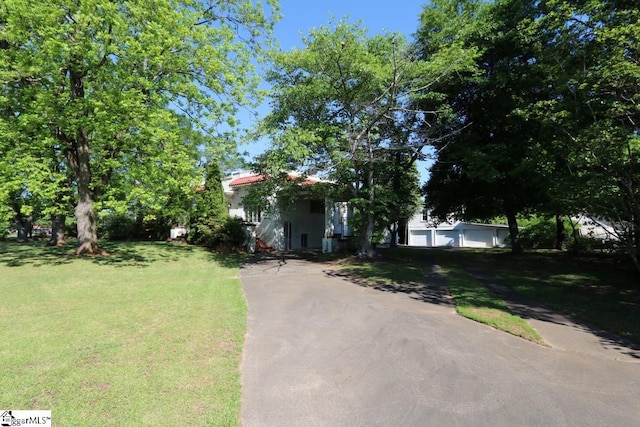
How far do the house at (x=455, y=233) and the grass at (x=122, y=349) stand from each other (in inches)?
1169

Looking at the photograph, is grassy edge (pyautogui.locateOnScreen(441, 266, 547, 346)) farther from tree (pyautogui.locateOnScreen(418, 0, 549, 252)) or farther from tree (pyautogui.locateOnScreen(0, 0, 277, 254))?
tree (pyautogui.locateOnScreen(0, 0, 277, 254))

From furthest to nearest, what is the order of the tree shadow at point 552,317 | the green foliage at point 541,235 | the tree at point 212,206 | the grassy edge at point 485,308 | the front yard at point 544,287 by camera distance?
the green foliage at point 541,235 → the tree at point 212,206 → the front yard at point 544,287 → the grassy edge at point 485,308 → the tree shadow at point 552,317

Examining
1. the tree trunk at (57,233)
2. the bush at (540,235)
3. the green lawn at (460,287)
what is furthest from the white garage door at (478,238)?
the tree trunk at (57,233)

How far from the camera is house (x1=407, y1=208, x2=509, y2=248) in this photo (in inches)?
1452

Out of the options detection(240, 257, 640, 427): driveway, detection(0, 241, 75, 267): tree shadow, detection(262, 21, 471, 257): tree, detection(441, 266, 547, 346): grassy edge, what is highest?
detection(262, 21, 471, 257): tree

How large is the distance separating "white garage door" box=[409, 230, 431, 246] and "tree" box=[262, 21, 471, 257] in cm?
2531

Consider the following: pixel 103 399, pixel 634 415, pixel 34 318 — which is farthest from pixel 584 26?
pixel 34 318

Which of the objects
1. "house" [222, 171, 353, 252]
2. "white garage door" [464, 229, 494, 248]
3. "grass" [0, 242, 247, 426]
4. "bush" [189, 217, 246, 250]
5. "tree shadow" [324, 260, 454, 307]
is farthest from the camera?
"white garage door" [464, 229, 494, 248]

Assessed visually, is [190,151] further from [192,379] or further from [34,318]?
[192,379]

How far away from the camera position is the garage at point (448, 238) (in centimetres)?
3897

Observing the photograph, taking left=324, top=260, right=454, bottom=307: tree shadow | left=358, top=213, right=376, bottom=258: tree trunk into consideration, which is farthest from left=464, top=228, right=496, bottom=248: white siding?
left=324, top=260, right=454, bottom=307: tree shadow

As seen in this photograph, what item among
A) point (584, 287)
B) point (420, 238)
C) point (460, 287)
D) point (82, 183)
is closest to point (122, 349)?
point (460, 287)

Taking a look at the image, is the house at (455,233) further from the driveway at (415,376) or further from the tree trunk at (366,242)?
the driveway at (415,376)

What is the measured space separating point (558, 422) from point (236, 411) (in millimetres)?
3113
